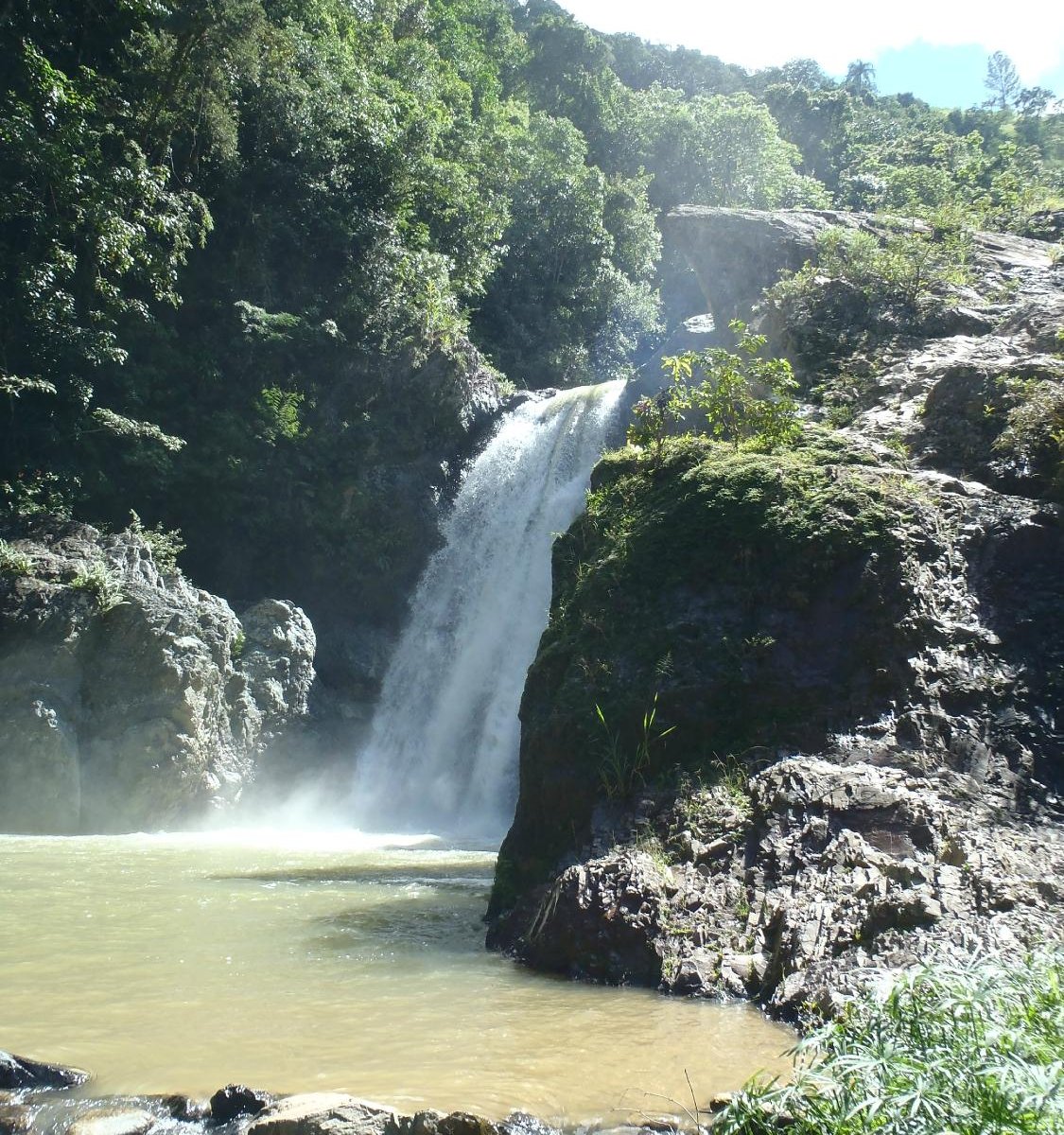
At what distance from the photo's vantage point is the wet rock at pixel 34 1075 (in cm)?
396

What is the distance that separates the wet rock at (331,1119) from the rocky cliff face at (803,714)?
259 cm

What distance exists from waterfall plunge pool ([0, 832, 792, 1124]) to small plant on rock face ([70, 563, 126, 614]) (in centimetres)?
821

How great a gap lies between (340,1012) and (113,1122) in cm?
151

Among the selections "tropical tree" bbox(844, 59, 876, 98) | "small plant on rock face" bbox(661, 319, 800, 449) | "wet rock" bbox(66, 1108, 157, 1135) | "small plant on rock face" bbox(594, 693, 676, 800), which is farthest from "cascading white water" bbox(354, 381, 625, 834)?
"tropical tree" bbox(844, 59, 876, 98)

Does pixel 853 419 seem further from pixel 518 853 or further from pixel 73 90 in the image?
pixel 73 90

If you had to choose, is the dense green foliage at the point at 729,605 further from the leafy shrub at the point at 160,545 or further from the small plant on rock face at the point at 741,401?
the leafy shrub at the point at 160,545

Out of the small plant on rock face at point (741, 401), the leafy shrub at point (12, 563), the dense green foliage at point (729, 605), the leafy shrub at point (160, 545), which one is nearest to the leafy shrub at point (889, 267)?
the small plant on rock face at point (741, 401)

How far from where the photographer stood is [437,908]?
8391mm

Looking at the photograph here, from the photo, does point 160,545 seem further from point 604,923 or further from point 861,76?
point 861,76

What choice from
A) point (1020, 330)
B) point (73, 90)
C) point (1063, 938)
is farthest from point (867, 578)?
point (73, 90)

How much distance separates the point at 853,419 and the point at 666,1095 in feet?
29.9

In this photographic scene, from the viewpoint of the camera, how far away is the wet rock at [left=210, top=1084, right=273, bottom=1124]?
3.72m

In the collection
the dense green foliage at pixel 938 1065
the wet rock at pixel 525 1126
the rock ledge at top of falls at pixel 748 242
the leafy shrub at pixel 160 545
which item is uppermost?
the rock ledge at top of falls at pixel 748 242

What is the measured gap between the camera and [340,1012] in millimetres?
5082
